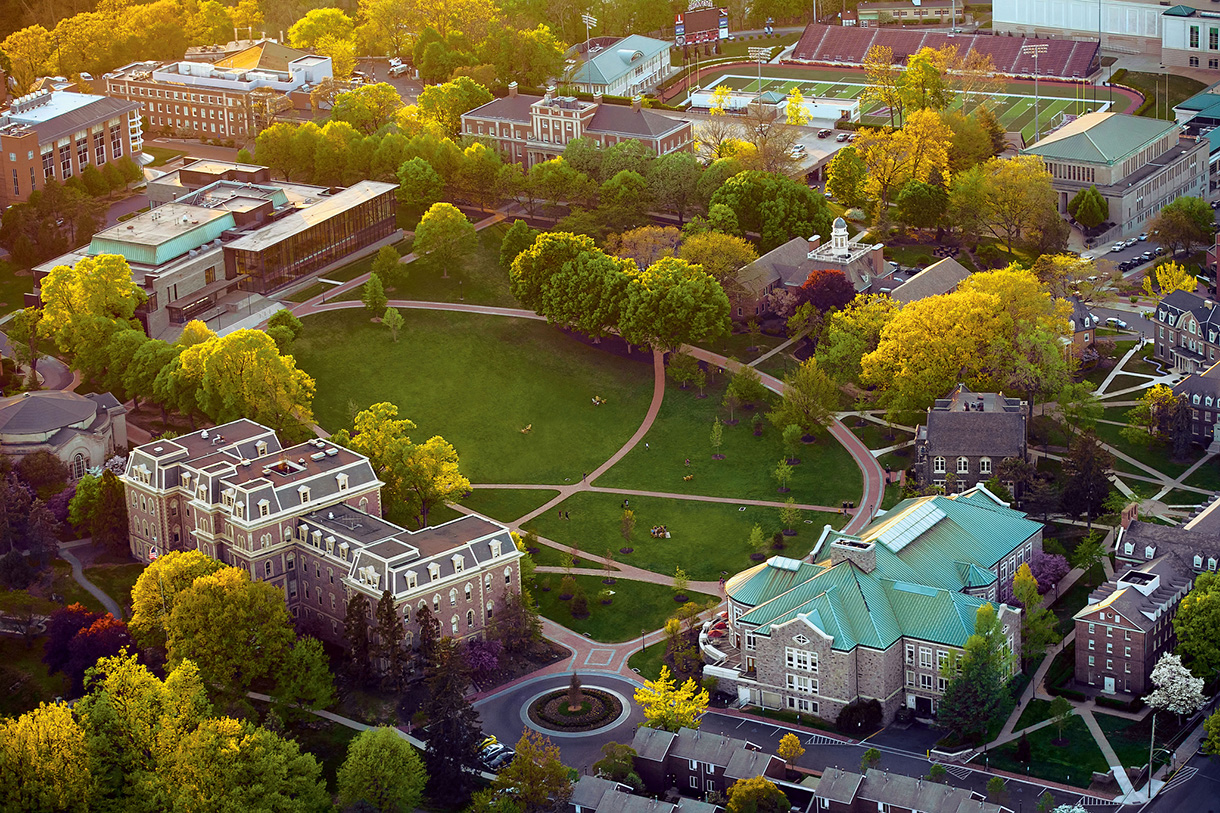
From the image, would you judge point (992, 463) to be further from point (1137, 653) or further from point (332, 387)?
point (332, 387)

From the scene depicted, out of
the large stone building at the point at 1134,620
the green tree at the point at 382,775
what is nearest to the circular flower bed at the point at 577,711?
the green tree at the point at 382,775

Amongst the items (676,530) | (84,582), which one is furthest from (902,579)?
(84,582)

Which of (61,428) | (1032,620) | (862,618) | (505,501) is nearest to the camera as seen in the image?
(862,618)

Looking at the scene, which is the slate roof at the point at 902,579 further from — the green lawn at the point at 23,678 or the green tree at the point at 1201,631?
the green lawn at the point at 23,678

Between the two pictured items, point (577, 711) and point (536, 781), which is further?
point (577, 711)

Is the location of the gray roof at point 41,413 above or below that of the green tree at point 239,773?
above

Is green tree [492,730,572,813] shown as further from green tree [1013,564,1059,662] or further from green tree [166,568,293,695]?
green tree [1013,564,1059,662]

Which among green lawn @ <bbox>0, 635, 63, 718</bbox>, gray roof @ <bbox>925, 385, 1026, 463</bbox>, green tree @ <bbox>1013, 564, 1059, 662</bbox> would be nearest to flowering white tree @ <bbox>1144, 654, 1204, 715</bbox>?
green tree @ <bbox>1013, 564, 1059, 662</bbox>

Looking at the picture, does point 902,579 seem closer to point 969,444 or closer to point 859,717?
point 859,717
